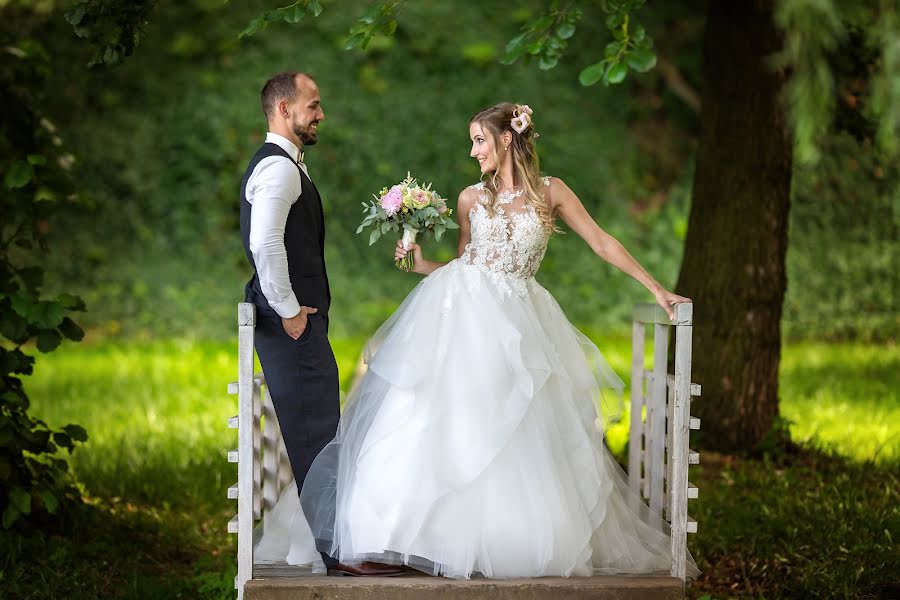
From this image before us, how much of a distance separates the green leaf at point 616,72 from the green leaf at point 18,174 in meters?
2.41

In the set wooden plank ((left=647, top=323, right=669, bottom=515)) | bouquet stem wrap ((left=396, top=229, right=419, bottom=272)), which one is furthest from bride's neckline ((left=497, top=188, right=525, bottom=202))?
wooden plank ((left=647, top=323, right=669, bottom=515))

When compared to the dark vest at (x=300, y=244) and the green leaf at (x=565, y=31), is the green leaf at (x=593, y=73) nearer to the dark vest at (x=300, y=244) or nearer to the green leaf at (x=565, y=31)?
the green leaf at (x=565, y=31)

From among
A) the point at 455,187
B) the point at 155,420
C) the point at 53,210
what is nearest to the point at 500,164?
the point at 53,210

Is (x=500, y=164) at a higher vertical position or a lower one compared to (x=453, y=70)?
lower

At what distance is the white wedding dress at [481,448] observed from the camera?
3.06 metres

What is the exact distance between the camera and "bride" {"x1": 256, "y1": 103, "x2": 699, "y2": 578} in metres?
3.06

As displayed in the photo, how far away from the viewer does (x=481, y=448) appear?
10.1 feet

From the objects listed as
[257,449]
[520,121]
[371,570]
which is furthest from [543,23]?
[371,570]

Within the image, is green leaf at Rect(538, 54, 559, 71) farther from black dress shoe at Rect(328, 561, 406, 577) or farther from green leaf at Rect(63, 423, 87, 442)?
green leaf at Rect(63, 423, 87, 442)

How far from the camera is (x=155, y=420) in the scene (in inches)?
257

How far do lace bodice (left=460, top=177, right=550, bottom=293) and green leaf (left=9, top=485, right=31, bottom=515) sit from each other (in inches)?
81.4

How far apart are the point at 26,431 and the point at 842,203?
317 inches

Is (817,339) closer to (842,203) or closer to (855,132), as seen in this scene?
(842,203)

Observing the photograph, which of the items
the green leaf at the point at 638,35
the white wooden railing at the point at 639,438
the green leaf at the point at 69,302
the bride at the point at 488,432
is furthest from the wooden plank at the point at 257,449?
the green leaf at the point at 638,35
